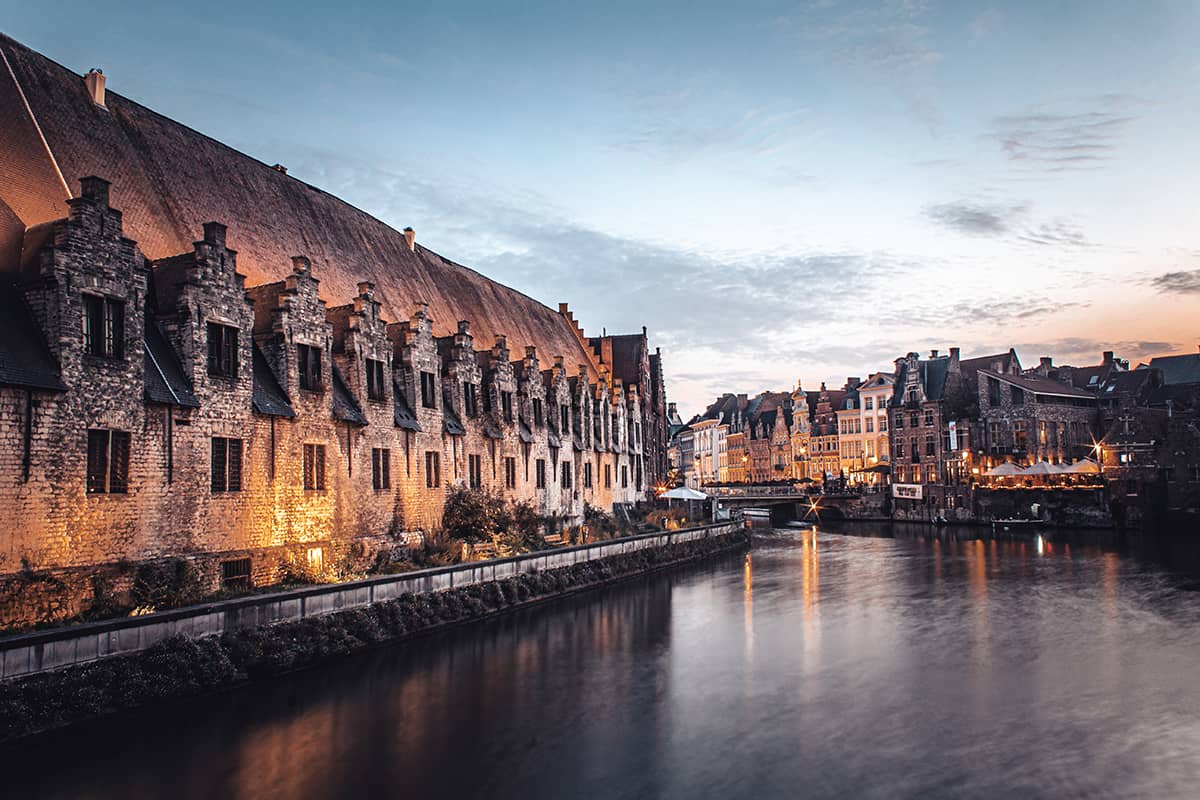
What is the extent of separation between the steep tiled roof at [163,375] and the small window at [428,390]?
1095 cm

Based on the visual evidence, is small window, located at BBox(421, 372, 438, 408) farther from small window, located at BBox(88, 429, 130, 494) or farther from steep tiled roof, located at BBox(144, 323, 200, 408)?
small window, located at BBox(88, 429, 130, 494)

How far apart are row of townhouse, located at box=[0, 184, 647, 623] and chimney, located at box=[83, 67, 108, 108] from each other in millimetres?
7137

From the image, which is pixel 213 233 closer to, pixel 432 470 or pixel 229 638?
pixel 229 638

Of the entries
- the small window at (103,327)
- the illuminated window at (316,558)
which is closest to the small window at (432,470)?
the illuminated window at (316,558)

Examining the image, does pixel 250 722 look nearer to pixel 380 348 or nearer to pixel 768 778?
pixel 768 778

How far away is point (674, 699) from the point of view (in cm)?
1881

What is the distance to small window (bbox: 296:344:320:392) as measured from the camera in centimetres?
2470

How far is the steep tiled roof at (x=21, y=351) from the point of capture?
1645 cm

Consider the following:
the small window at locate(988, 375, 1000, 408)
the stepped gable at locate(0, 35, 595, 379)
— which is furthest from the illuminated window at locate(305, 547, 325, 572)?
the small window at locate(988, 375, 1000, 408)

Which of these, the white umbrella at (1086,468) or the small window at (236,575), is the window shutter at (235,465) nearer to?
the small window at (236,575)

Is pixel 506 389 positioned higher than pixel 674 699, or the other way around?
pixel 506 389

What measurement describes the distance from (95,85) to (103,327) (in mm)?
11270

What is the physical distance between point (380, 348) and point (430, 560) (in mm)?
7111

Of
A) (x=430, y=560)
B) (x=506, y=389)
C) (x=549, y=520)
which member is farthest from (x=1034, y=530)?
(x=430, y=560)
